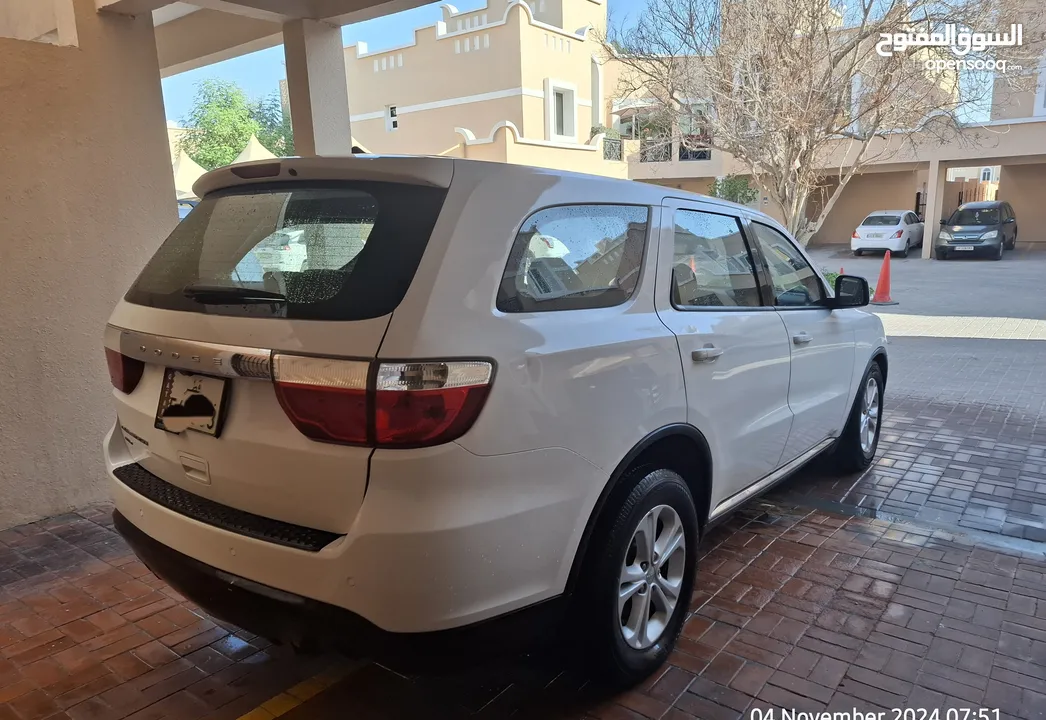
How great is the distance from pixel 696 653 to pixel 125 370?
2.38m

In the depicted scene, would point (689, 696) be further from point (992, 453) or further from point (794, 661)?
point (992, 453)

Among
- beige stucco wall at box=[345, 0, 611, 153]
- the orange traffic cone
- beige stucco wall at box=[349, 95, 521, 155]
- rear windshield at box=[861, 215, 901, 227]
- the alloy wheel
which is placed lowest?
the orange traffic cone

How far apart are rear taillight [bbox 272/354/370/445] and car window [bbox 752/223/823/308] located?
8.02ft

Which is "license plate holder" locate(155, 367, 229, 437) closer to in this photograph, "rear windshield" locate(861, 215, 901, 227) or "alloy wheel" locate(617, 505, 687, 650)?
"alloy wheel" locate(617, 505, 687, 650)

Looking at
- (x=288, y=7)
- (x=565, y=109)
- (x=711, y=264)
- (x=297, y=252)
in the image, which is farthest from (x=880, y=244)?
(x=297, y=252)

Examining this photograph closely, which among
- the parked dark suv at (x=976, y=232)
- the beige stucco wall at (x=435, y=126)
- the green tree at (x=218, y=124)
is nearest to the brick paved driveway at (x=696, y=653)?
the beige stucco wall at (x=435, y=126)

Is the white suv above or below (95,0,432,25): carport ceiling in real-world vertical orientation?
below

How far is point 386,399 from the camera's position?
6.17 feet

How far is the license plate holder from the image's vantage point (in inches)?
85.3

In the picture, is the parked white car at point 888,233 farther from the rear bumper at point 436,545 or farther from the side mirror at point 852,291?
the rear bumper at point 436,545

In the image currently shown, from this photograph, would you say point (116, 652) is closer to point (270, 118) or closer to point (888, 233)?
point (888, 233)

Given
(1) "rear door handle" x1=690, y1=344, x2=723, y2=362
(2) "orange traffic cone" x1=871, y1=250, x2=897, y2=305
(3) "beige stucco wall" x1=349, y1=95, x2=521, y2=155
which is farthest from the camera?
(3) "beige stucco wall" x1=349, y1=95, x2=521, y2=155

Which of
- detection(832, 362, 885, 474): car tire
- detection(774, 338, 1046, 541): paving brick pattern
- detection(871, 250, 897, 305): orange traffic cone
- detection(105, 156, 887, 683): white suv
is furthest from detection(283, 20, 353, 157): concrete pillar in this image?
detection(871, 250, 897, 305): orange traffic cone

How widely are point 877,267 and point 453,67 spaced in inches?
605
